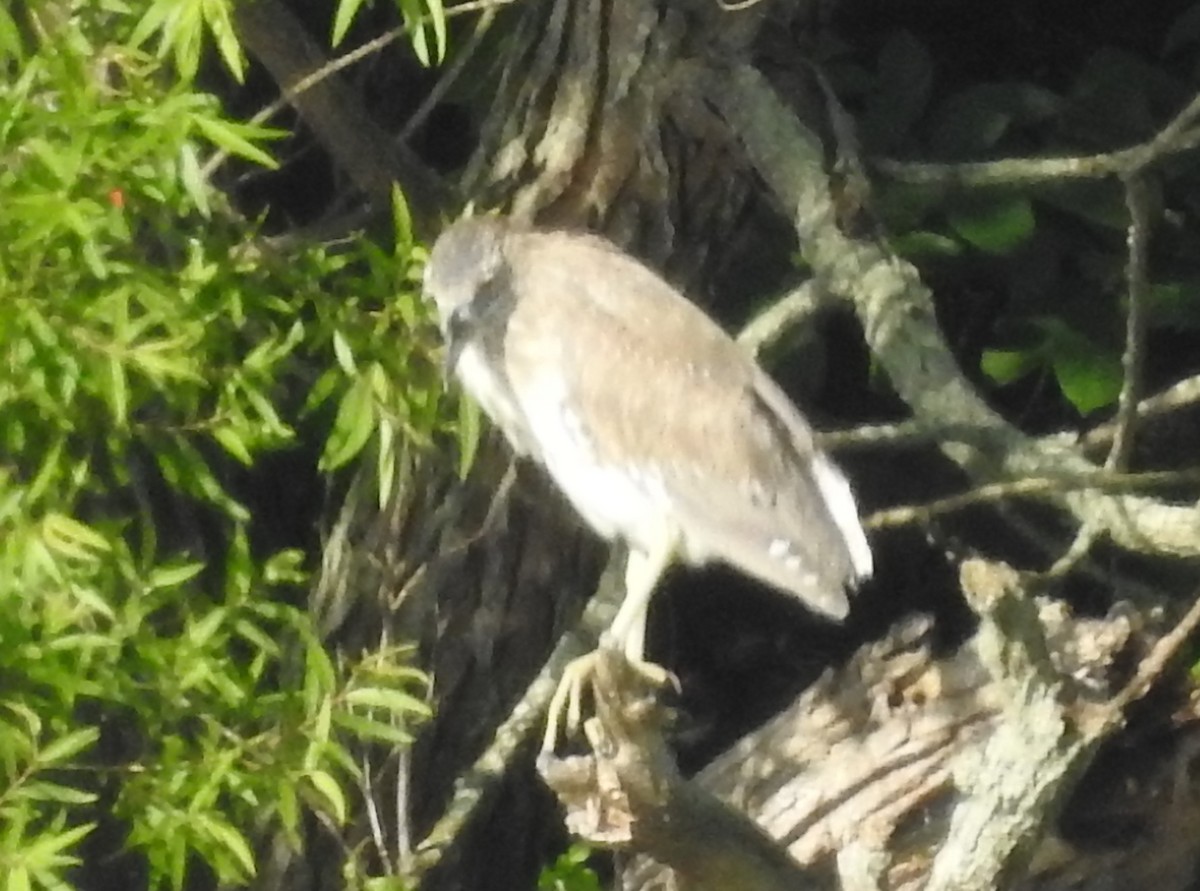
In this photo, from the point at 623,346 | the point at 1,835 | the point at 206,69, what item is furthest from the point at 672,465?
the point at 206,69

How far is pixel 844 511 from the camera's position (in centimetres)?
147

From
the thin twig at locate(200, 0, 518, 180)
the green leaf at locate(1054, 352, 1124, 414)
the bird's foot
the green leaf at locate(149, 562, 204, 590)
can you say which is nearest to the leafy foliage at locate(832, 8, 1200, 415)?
the green leaf at locate(1054, 352, 1124, 414)

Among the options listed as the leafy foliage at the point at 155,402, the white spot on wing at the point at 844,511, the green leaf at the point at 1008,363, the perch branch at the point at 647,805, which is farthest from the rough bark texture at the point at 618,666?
the green leaf at the point at 1008,363

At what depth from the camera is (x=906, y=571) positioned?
223 centimetres

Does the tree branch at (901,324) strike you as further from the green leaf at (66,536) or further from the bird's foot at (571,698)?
the green leaf at (66,536)

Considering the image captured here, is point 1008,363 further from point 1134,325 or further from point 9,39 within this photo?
point 9,39

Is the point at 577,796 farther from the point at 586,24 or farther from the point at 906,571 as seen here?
the point at 906,571

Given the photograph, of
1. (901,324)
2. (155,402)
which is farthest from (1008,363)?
(155,402)

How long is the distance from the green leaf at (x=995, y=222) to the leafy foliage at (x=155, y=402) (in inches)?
23.4

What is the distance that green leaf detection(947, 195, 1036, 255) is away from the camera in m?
1.77

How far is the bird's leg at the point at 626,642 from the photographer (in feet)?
4.77

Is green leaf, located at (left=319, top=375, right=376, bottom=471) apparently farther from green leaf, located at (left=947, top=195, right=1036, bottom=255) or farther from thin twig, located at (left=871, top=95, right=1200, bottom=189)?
green leaf, located at (left=947, top=195, right=1036, bottom=255)

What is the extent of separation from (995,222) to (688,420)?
1.69 ft

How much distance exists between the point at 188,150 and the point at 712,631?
1.18m
